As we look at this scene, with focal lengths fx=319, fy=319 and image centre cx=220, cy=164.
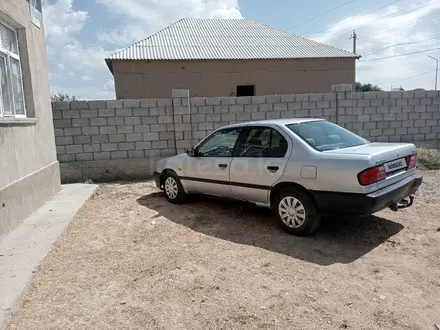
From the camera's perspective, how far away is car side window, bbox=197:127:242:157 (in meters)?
4.97

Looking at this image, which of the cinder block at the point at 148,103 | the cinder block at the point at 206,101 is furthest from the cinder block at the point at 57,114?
the cinder block at the point at 206,101

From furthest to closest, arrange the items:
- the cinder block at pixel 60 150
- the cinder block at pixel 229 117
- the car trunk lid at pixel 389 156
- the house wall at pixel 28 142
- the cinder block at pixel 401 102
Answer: the cinder block at pixel 401 102 → the cinder block at pixel 229 117 → the cinder block at pixel 60 150 → the house wall at pixel 28 142 → the car trunk lid at pixel 389 156

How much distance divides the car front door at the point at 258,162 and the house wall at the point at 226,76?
36.6 ft

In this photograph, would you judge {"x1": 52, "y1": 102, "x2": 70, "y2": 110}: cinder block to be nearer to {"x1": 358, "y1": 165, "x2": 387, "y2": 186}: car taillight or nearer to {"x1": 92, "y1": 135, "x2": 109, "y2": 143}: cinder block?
{"x1": 92, "y1": 135, "x2": 109, "y2": 143}: cinder block

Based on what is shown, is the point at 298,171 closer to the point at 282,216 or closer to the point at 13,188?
the point at 282,216

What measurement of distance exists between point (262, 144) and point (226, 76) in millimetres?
11802

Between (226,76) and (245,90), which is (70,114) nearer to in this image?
(226,76)

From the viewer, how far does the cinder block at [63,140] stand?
7.76 m

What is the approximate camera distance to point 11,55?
5.21 metres

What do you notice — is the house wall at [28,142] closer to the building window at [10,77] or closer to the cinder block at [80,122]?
the building window at [10,77]

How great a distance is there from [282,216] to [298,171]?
66cm

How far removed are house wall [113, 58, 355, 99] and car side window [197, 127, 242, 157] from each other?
34.1 ft

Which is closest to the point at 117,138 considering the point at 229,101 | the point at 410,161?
the point at 229,101

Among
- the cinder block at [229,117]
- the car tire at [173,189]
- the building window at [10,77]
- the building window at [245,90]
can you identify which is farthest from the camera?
the building window at [245,90]
